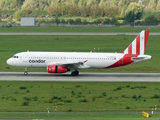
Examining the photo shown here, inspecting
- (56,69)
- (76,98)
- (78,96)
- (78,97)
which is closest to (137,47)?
(56,69)

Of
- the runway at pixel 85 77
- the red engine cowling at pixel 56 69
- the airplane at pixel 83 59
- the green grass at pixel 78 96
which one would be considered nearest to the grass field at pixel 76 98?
the green grass at pixel 78 96

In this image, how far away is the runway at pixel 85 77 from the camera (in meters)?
55.6

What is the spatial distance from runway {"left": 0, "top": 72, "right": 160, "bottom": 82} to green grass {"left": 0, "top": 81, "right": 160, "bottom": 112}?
297 centimetres

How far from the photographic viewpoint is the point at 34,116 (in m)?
34.2

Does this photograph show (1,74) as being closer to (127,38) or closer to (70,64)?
(70,64)

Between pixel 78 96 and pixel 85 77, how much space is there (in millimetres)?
14365

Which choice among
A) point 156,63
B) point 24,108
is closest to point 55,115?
point 24,108

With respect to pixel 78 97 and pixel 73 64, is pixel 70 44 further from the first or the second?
pixel 78 97

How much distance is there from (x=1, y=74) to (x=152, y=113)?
29284mm

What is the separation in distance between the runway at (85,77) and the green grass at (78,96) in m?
2.97

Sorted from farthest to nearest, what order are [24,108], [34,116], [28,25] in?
1. [28,25]
2. [24,108]
3. [34,116]

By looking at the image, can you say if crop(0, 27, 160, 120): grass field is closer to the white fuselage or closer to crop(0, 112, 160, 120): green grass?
crop(0, 112, 160, 120): green grass

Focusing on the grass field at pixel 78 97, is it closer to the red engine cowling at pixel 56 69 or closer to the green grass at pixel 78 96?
the green grass at pixel 78 96

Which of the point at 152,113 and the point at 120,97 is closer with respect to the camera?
the point at 152,113
